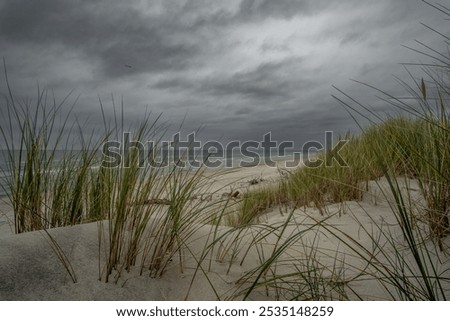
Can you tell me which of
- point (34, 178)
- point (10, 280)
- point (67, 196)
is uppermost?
point (34, 178)

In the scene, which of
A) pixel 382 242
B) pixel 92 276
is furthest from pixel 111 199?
pixel 382 242

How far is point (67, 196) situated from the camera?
207cm

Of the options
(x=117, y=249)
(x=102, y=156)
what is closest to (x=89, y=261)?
(x=117, y=249)

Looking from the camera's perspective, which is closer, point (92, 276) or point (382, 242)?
point (92, 276)

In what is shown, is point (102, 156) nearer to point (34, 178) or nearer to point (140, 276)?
point (34, 178)

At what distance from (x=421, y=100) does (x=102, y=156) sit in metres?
2.10

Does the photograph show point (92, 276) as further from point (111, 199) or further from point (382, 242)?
point (382, 242)

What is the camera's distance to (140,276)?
1429 millimetres

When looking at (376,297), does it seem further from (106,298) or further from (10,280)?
(10,280)

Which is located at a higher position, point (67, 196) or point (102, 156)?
point (102, 156)
